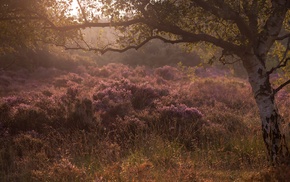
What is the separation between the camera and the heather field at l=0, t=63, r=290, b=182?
670 cm

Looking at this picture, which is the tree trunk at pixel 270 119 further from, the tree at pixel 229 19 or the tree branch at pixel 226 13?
the tree branch at pixel 226 13

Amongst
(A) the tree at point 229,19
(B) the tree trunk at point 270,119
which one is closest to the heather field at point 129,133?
(B) the tree trunk at point 270,119

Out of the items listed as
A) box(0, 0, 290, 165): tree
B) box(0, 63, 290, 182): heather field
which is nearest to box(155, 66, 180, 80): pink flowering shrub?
box(0, 63, 290, 182): heather field

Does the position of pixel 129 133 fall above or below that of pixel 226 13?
below

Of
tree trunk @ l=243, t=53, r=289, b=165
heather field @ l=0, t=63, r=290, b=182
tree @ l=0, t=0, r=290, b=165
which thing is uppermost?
tree @ l=0, t=0, r=290, b=165

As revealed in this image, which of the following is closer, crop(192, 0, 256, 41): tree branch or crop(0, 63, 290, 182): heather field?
crop(192, 0, 256, 41): tree branch

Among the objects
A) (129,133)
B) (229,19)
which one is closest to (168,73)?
(129,133)

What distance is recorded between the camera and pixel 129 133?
1073cm

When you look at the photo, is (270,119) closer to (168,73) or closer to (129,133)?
(129,133)

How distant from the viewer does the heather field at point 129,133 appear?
6.70 metres

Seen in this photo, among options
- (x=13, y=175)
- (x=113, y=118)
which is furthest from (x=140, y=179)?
(x=113, y=118)

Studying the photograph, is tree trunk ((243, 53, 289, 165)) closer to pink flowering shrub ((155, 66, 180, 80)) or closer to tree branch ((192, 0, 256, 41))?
tree branch ((192, 0, 256, 41))

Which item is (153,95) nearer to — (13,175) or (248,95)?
(248,95)

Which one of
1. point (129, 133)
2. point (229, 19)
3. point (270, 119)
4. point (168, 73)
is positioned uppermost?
point (229, 19)
